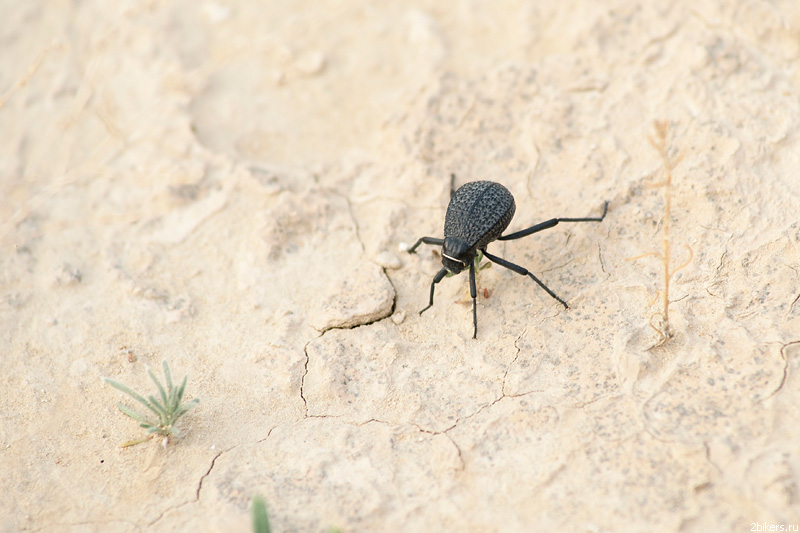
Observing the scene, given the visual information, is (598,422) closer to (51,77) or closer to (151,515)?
(151,515)

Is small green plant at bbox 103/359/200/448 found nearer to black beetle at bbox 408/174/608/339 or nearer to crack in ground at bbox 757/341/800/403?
black beetle at bbox 408/174/608/339

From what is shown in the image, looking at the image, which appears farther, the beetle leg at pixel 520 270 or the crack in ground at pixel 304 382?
the beetle leg at pixel 520 270

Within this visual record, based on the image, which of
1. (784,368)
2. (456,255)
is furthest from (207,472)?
(784,368)

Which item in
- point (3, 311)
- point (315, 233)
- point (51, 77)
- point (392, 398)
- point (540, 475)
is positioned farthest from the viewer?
point (51, 77)

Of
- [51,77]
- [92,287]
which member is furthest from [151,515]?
[51,77]

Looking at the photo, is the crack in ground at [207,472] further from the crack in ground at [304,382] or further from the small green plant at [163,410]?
the crack in ground at [304,382]

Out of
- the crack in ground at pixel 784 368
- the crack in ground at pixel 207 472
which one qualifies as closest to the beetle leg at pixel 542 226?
the crack in ground at pixel 784 368
